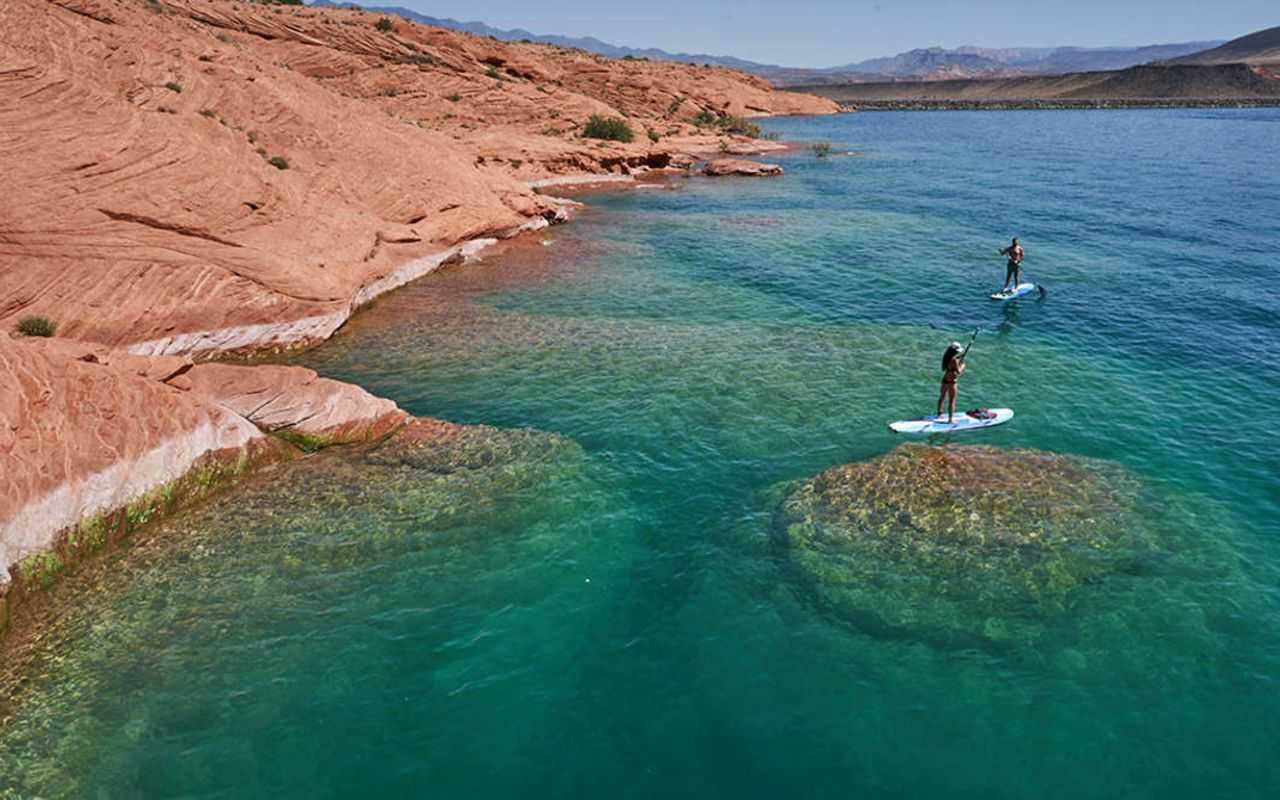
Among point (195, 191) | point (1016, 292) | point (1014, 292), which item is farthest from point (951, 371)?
point (195, 191)

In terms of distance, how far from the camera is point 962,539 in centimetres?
1568

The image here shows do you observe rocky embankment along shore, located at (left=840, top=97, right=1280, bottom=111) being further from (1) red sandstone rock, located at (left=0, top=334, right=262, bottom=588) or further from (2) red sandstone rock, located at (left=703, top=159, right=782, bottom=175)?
(1) red sandstone rock, located at (left=0, top=334, right=262, bottom=588)

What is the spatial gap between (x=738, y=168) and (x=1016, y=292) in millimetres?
44532

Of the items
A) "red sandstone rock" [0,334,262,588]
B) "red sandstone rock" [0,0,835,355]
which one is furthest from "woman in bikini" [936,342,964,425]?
"red sandstone rock" [0,0,835,355]

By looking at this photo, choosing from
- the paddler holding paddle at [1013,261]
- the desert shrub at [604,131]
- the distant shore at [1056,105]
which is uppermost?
the distant shore at [1056,105]

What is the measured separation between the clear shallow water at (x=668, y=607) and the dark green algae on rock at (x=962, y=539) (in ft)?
1.33

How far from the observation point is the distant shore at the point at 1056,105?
159m

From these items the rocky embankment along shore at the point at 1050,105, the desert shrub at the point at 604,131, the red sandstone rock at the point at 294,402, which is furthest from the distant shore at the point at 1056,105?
the red sandstone rock at the point at 294,402

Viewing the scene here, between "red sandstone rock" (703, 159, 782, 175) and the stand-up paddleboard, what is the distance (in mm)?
43049

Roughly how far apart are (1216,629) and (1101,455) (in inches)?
279

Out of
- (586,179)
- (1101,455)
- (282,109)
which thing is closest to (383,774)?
(1101,455)

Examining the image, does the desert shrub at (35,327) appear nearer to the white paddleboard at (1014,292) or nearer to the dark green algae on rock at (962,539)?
the dark green algae on rock at (962,539)

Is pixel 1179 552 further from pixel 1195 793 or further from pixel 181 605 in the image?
pixel 181 605

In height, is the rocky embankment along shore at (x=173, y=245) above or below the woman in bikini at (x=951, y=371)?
above
